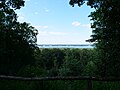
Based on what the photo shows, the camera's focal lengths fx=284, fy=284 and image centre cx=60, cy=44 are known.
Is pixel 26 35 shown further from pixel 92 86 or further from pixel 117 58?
pixel 92 86

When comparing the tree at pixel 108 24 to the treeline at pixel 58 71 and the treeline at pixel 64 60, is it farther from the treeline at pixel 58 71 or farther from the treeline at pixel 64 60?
the treeline at pixel 64 60

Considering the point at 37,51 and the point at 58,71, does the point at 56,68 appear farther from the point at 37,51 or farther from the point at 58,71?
the point at 37,51

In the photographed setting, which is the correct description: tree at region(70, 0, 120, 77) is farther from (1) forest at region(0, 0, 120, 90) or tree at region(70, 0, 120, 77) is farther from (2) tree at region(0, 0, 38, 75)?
(2) tree at region(0, 0, 38, 75)

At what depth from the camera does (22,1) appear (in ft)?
Answer: 52.9

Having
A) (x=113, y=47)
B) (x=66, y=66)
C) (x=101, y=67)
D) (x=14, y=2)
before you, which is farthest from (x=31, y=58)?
(x=66, y=66)

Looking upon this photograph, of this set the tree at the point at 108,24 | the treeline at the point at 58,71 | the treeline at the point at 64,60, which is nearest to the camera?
the treeline at the point at 58,71

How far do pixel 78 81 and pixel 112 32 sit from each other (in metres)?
5.50

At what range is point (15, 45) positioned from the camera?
69.2 feet

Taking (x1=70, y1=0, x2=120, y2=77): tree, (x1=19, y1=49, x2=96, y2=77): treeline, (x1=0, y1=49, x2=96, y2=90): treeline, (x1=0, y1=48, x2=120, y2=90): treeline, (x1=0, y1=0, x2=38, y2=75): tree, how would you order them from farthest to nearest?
(x1=19, y1=49, x2=96, y2=77): treeline < (x1=0, y1=0, x2=38, y2=75): tree < (x1=70, y1=0, x2=120, y2=77): tree < (x1=0, y1=49, x2=96, y2=90): treeline < (x1=0, y1=48, x2=120, y2=90): treeline

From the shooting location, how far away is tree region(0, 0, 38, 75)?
64.1 ft

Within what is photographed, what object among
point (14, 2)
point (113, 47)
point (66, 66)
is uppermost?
point (14, 2)

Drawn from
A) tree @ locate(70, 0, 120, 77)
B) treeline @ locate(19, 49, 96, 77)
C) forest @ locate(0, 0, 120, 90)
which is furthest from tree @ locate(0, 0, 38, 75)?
treeline @ locate(19, 49, 96, 77)

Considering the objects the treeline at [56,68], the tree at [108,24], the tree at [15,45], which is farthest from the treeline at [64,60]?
the tree at [108,24]

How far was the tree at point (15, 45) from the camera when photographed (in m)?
19.5
